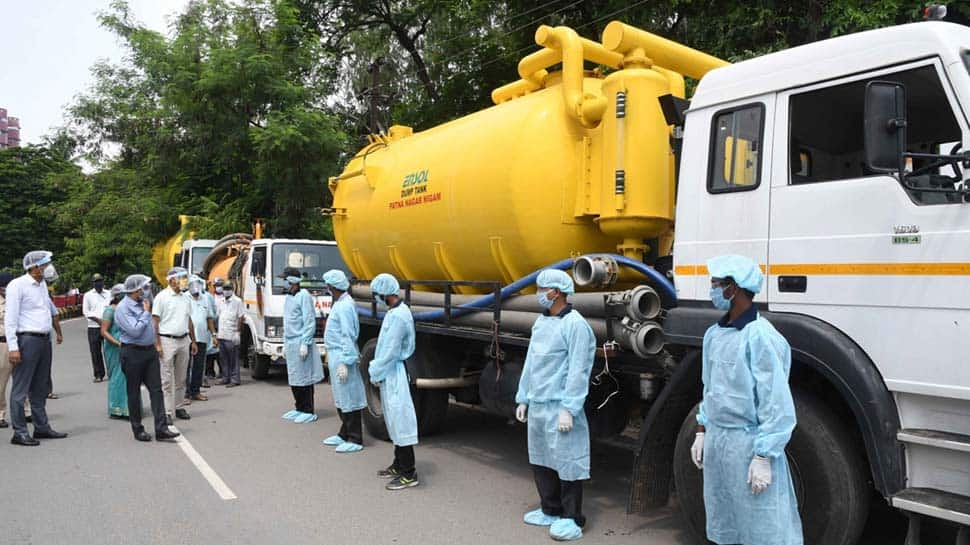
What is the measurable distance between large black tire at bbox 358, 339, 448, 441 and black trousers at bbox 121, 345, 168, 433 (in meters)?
2.10

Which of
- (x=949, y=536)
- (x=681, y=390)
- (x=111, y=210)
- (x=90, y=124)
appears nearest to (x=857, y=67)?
(x=681, y=390)

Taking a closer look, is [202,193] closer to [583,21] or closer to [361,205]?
[583,21]

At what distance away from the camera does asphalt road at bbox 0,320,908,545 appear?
16.1 feet

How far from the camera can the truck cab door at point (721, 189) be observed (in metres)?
4.11

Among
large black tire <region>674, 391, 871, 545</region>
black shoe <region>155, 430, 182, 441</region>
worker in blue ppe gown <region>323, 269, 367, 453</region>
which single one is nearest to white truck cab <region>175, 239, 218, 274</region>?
black shoe <region>155, 430, 182, 441</region>

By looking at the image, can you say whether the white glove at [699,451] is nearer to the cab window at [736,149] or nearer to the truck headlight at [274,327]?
the cab window at [736,149]

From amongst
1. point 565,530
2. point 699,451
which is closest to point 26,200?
point 565,530

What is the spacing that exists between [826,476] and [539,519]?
6.62 feet

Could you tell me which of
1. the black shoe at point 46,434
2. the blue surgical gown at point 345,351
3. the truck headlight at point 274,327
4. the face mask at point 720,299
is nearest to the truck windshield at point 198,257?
the truck headlight at point 274,327

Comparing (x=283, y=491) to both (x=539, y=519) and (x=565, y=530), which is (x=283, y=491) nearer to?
(x=539, y=519)

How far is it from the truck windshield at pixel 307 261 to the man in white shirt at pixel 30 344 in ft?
13.2

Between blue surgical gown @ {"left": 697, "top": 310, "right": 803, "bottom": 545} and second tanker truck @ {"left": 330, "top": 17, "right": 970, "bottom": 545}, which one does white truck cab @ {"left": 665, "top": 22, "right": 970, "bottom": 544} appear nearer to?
second tanker truck @ {"left": 330, "top": 17, "right": 970, "bottom": 545}

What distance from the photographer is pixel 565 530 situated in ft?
15.6

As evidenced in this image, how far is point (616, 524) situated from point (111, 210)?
2025cm
